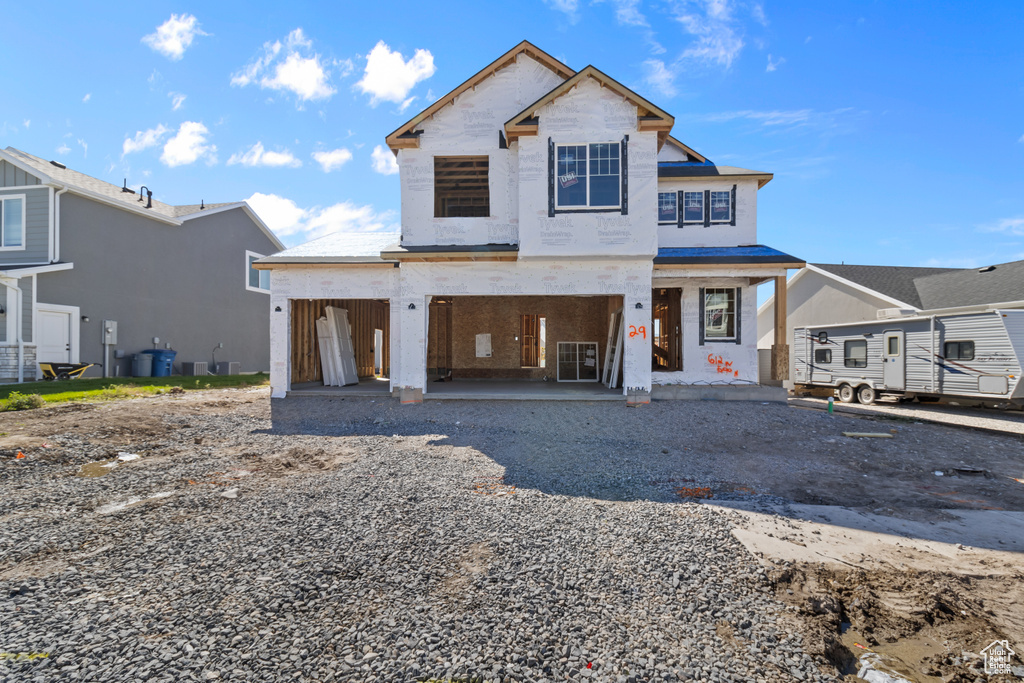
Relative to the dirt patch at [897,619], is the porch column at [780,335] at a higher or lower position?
higher

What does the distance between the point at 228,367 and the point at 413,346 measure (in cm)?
1411

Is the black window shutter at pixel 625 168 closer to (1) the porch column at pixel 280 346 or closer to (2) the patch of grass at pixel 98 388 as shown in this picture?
(1) the porch column at pixel 280 346

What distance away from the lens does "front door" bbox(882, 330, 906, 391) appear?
13.6 m

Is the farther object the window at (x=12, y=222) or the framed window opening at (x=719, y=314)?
the window at (x=12, y=222)

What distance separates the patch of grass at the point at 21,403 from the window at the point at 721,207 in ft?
54.3

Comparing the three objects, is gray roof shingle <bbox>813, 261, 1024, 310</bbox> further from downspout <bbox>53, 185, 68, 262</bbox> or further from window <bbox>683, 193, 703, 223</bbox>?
downspout <bbox>53, 185, 68, 262</bbox>

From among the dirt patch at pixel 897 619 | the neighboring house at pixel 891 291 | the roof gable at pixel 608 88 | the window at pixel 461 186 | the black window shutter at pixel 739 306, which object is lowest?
the dirt patch at pixel 897 619

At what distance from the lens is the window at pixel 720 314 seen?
44.0 ft

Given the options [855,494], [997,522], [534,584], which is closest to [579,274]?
[855,494]

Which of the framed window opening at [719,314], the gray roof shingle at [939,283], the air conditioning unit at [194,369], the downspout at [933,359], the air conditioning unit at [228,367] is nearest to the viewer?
the downspout at [933,359]

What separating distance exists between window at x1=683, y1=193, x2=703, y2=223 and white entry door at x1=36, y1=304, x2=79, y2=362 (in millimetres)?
19515

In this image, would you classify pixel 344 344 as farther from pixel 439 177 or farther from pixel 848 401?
pixel 848 401

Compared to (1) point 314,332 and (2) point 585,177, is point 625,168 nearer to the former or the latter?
(2) point 585,177

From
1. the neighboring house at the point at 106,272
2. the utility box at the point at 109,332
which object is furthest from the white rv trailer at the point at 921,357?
the utility box at the point at 109,332
